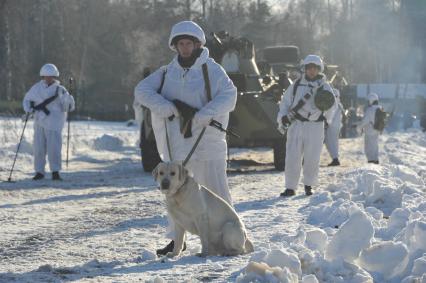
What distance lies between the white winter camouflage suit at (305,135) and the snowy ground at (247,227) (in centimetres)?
37

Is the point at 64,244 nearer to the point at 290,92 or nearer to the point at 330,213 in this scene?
the point at 330,213

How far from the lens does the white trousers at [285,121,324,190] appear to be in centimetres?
1303

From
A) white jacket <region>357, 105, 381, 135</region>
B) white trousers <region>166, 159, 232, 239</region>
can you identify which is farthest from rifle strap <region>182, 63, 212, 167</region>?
white jacket <region>357, 105, 381, 135</region>

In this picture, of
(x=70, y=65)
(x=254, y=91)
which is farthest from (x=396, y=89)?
(x=254, y=91)

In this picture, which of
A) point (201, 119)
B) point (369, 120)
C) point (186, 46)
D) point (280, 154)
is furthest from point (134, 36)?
point (201, 119)

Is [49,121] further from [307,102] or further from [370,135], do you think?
[370,135]

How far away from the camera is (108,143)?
26.9 metres

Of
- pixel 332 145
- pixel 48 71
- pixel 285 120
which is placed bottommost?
pixel 332 145

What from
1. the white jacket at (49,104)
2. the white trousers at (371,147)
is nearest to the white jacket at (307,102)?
the white jacket at (49,104)

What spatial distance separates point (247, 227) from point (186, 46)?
234 centimetres

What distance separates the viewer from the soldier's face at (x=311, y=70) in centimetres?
Answer: 1297

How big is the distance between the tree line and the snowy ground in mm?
25678

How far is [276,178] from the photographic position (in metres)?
16.4

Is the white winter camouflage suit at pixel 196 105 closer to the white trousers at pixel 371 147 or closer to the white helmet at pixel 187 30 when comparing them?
the white helmet at pixel 187 30
